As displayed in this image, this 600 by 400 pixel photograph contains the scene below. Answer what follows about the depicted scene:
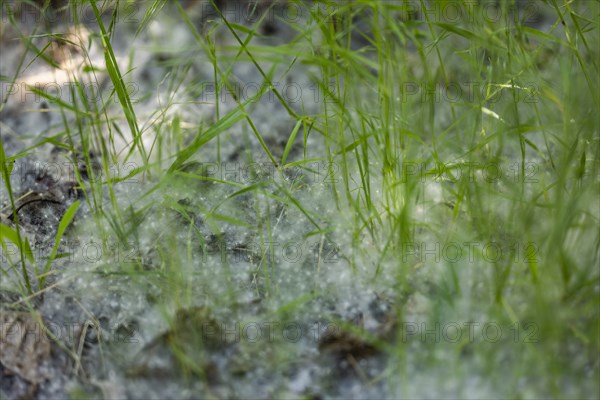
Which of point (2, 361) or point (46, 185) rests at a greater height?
point (46, 185)

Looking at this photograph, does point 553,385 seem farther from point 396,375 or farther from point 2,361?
point 2,361

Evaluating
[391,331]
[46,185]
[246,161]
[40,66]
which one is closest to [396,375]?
[391,331]

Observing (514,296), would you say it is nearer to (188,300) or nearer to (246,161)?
(188,300)

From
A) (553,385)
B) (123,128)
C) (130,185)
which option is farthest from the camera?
(123,128)

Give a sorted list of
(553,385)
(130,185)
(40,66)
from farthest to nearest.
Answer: (40,66), (130,185), (553,385)

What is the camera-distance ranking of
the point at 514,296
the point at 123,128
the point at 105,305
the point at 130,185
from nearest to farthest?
the point at 514,296, the point at 105,305, the point at 130,185, the point at 123,128

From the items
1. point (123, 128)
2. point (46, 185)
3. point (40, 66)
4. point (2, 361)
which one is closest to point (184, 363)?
point (2, 361)

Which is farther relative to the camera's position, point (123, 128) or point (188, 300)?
point (123, 128)

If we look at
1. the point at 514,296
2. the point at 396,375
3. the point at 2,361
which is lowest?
the point at 2,361

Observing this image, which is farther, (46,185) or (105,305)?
(46,185)
